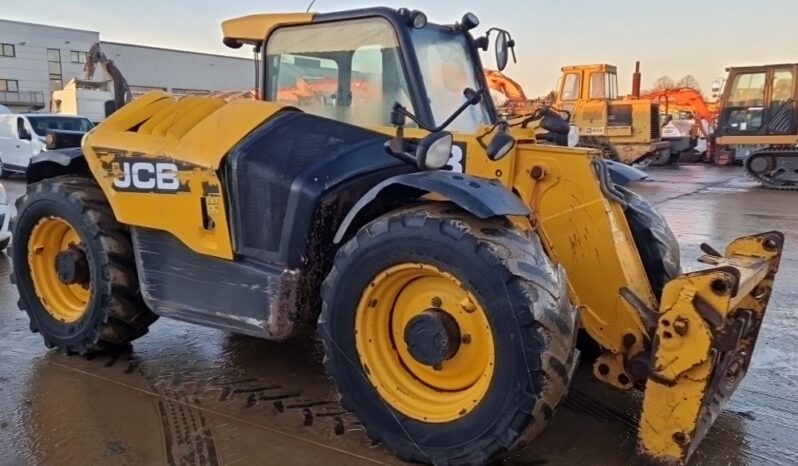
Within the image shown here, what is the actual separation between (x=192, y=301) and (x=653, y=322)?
94.8 inches

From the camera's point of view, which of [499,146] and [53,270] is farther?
[53,270]

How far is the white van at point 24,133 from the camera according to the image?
16641mm

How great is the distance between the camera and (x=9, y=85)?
46.5 metres

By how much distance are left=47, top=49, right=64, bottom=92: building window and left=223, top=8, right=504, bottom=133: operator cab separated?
167 feet

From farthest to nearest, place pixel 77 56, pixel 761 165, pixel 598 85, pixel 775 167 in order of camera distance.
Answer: pixel 77 56 → pixel 598 85 → pixel 761 165 → pixel 775 167

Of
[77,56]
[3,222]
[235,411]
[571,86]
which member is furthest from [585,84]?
[77,56]

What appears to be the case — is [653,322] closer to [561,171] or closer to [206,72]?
[561,171]

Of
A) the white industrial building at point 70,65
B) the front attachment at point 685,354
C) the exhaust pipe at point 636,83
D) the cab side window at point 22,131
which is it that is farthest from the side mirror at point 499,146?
the white industrial building at point 70,65

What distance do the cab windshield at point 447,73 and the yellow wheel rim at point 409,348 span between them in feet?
3.65

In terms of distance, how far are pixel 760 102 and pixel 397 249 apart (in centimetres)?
1777

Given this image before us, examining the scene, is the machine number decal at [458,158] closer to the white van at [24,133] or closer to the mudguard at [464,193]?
the mudguard at [464,193]

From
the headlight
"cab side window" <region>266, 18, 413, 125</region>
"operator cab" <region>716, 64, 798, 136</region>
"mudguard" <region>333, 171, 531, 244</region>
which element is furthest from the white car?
"operator cab" <region>716, 64, 798, 136</region>

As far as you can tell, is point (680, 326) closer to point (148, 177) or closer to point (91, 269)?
point (148, 177)

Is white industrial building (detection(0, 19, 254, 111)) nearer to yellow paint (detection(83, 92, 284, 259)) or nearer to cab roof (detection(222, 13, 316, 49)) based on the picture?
cab roof (detection(222, 13, 316, 49))
